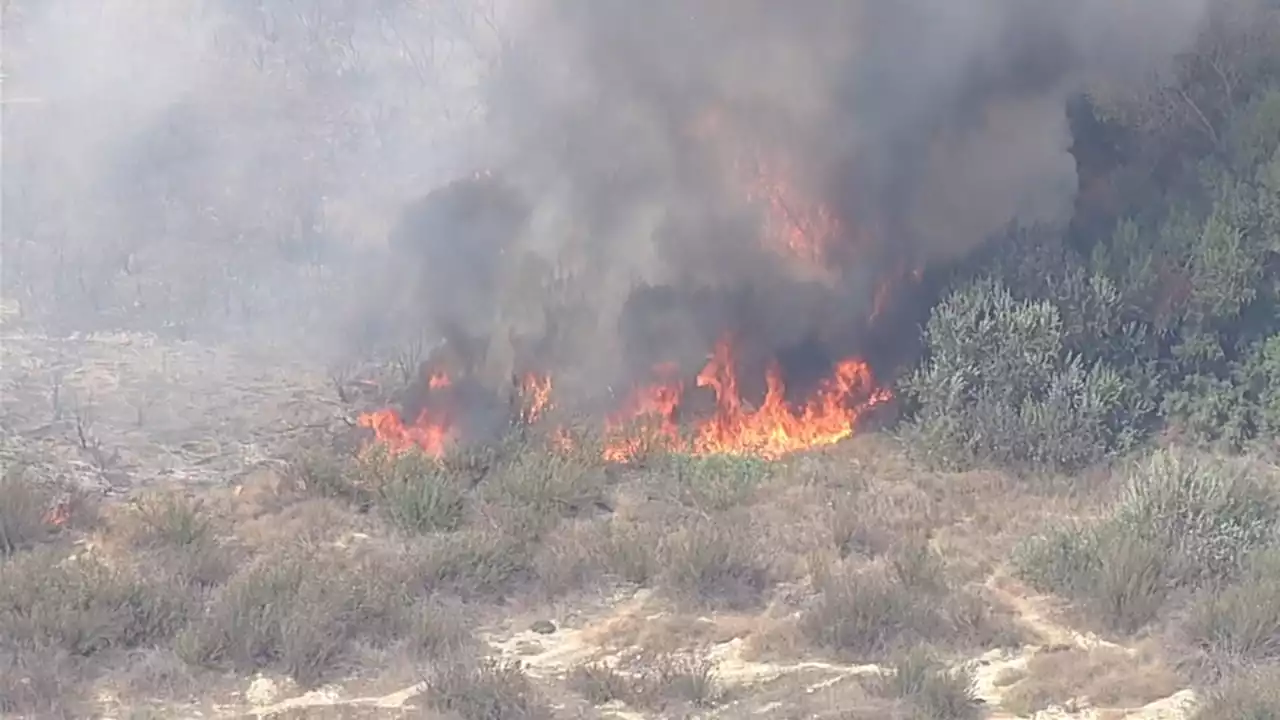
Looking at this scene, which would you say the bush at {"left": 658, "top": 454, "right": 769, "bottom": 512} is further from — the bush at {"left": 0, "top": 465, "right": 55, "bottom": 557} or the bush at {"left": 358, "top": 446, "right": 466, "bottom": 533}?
the bush at {"left": 0, "top": 465, "right": 55, "bottom": 557}

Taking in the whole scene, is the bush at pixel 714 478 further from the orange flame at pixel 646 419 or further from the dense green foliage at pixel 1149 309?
the dense green foliage at pixel 1149 309

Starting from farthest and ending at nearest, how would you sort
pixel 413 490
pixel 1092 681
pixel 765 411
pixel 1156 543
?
pixel 765 411 → pixel 413 490 → pixel 1156 543 → pixel 1092 681

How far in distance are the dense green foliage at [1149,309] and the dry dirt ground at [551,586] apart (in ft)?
2.29

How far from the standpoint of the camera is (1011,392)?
11.0 m

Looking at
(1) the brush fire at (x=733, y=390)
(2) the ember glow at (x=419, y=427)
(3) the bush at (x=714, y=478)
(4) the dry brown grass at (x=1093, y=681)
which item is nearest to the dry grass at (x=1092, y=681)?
(4) the dry brown grass at (x=1093, y=681)

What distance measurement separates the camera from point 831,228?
1203cm

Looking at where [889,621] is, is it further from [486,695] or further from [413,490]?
[413,490]

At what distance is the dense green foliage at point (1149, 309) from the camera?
10.8 meters

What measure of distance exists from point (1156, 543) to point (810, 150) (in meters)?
4.71

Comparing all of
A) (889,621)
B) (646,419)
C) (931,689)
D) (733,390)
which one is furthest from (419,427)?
(931,689)

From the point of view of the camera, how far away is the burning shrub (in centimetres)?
1066

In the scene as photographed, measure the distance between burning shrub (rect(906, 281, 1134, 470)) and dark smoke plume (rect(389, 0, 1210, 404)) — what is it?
2.61 feet

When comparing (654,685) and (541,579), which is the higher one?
(541,579)

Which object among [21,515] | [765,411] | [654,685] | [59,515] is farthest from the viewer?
[765,411]
